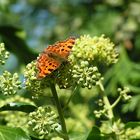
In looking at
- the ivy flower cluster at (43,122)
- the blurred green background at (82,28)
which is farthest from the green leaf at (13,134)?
the blurred green background at (82,28)

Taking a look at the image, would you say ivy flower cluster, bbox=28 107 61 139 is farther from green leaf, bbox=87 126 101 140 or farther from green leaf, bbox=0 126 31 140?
green leaf, bbox=87 126 101 140

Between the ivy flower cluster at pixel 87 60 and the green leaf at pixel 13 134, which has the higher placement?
the ivy flower cluster at pixel 87 60

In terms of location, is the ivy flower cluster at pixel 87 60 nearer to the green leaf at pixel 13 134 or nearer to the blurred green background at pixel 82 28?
the green leaf at pixel 13 134

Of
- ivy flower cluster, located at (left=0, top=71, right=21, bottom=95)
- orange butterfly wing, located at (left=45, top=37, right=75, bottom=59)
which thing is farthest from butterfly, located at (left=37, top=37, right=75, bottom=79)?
ivy flower cluster, located at (left=0, top=71, right=21, bottom=95)

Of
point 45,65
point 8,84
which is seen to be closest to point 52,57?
point 45,65

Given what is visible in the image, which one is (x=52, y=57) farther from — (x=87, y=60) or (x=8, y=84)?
(x=87, y=60)

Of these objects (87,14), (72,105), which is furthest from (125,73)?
(87,14)
